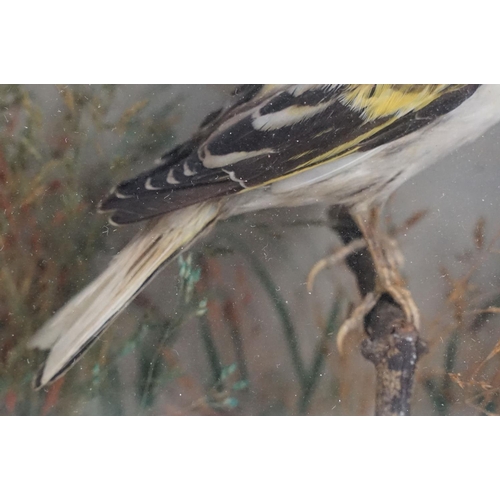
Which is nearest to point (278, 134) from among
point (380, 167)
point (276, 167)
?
point (276, 167)

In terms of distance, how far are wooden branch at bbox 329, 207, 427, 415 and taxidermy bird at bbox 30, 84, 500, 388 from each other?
18 mm

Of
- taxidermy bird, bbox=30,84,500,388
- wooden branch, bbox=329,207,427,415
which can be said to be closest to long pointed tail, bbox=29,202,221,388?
taxidermy bird, bbox=30,84,500,388

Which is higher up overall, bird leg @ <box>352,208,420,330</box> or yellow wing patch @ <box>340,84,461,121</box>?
yellow wing patch @ <box>340,84,461,121</box>

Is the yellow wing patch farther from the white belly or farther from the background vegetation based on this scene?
the background vegetation

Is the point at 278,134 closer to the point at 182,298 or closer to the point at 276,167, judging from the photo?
the point at 276,167

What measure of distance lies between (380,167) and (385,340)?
0.26 meters

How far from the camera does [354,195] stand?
0.73 metres

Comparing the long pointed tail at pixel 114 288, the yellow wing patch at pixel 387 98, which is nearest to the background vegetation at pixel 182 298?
the long pointed tail at pixel 114 288

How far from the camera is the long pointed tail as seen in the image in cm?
73

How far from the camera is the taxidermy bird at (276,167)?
2.35 ft

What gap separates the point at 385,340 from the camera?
29.4 inches

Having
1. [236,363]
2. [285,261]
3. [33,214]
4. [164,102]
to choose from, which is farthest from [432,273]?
[33,214]

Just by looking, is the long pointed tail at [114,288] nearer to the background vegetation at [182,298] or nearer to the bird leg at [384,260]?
the background vegetation at [182,298]
